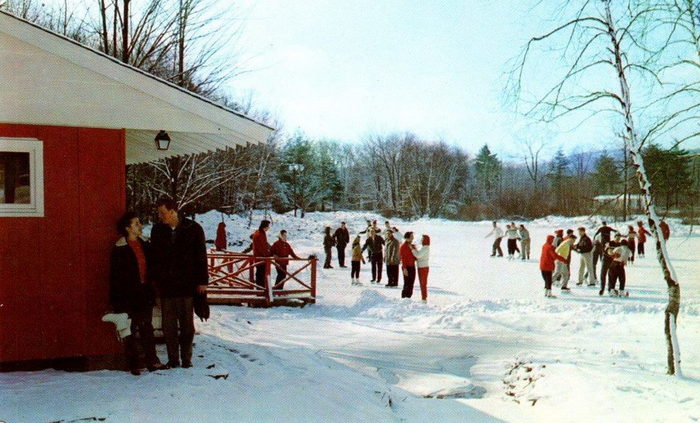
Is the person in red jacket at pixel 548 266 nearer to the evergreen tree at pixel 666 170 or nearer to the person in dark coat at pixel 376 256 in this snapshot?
the person in dark coat at pixel 376 256

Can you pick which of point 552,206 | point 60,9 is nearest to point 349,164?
point 552,206

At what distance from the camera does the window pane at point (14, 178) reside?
5301mm

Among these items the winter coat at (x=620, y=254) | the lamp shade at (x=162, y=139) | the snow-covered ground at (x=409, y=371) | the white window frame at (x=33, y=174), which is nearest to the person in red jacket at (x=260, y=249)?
the snow-covered ground at (x=409, y=371)

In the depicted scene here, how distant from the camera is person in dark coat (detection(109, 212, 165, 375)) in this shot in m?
5.41

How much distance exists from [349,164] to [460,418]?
7611 centimetres

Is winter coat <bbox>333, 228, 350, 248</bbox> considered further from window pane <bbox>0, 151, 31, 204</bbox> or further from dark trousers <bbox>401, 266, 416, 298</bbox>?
window pane <bbox>0, 151, 31, 204</bbox>

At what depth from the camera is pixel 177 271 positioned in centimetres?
561

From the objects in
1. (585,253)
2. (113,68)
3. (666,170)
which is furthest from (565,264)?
(113,68)

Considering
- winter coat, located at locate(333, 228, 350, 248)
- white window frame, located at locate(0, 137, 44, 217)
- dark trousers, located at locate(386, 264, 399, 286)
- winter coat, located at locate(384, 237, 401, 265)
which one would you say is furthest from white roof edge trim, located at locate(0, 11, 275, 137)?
winter coat, located at locate(333, 228, 350, 248)

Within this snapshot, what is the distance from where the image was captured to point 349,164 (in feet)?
264

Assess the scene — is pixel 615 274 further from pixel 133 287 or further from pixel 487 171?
pixel 487 171

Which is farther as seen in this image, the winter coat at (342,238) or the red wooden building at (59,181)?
the winter coat at (342,238)

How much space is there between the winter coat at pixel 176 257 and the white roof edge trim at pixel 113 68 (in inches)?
55.2

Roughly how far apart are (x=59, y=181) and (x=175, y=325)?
6.36 feet
